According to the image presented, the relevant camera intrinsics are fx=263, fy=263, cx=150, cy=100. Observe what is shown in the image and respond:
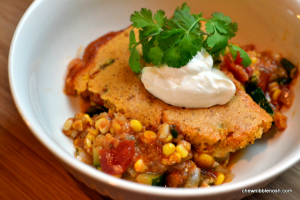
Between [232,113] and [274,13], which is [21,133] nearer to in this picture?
[232,113]

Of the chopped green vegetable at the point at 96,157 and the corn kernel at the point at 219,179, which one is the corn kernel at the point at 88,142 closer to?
the chopped green vegetable at the point at 96,157

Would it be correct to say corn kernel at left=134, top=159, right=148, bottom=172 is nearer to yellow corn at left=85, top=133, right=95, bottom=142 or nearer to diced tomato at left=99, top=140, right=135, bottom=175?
diced tomato at left=99, top=140, right=135, bottom=175

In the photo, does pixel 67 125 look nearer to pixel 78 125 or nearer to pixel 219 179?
pixel 78 125

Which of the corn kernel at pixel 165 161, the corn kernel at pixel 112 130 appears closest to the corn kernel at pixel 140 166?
the corn kernel at pixel 165 161

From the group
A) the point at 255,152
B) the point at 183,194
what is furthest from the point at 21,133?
the point at 255,152

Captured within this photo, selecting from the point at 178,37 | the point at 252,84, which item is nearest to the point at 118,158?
the point at 178,37

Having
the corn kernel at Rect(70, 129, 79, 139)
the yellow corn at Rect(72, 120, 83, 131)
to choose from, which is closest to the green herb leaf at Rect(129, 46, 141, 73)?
the yellow corn at Rect(72, 120, 83, 131)
